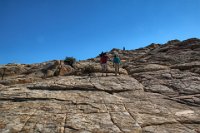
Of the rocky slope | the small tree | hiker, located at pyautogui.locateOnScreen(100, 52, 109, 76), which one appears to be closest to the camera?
the rocky slope

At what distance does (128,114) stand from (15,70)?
26001 millimetres

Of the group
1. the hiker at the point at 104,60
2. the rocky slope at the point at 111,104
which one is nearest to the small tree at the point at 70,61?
the hiker at the point at 104,60

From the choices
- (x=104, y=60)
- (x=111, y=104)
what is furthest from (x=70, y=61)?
(x=111, y=104)

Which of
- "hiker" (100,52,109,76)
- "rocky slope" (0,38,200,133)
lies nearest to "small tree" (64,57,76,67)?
"hiker" (100,52,109,76)

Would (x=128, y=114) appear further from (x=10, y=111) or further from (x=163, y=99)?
(x=10, y=111)

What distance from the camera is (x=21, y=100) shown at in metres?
19.1

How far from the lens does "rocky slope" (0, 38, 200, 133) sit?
48.1ft

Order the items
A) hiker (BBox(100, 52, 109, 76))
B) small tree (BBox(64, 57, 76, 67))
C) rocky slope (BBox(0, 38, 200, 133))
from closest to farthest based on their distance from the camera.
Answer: rocky slope (BBox(0, 38, 200, 133))
hiker (BBox(100, 52, 109, 76))
small tree (BBox(64, 57, 76, 67))

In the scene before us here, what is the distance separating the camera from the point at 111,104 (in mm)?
18312

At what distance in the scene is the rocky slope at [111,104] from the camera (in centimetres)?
1466

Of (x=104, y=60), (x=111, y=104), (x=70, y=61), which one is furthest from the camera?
(x=70, y=61)

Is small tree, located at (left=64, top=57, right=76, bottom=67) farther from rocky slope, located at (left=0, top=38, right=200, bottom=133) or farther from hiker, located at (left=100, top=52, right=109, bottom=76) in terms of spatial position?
rocky slope, located at (left=0, top=38, right=200, bottom=133)

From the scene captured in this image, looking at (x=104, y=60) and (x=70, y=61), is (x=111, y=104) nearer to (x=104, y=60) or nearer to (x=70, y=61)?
(x=104, y=60)

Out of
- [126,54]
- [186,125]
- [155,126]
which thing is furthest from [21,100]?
[126,54]
